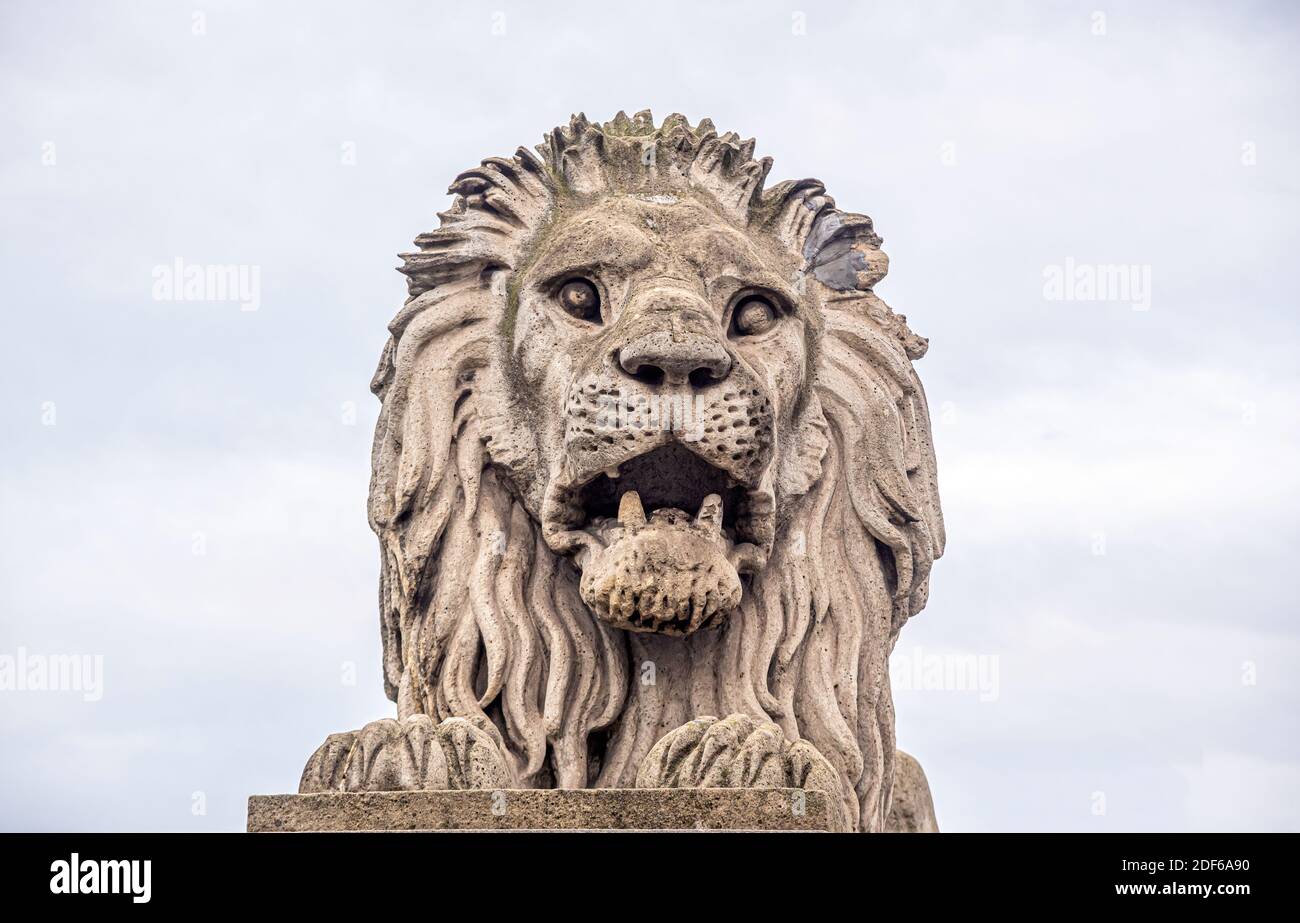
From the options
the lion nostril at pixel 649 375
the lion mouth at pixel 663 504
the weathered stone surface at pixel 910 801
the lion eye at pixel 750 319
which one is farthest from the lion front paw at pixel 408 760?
the weathered stone surface at pixel 910 801

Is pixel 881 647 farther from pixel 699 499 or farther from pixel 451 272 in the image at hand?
pixel 451 272

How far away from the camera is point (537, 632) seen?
862 centimetres

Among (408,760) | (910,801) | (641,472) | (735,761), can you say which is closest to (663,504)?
(641,472)

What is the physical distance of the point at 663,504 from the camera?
8.45 m

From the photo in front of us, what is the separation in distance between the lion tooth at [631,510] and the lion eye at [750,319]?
780 mm

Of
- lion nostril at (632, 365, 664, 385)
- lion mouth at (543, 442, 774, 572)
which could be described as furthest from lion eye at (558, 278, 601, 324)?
lion mouth at (543, 442, 774, 572)

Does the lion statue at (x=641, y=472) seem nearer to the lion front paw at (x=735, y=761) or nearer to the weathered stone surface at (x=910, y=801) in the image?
the lion front paw at (x=735, y=761)

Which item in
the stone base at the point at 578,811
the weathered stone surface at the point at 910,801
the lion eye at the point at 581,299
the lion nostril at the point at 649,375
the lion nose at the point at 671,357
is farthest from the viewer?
the weathered stone surface at the point at 910,801

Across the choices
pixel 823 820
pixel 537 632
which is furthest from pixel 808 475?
pixel 823 820

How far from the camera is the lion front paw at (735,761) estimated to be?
24.8ft

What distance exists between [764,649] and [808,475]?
2.21 ft

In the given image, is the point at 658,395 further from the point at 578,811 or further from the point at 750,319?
the point at 578,811

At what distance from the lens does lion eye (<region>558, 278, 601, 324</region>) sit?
870 centimetres

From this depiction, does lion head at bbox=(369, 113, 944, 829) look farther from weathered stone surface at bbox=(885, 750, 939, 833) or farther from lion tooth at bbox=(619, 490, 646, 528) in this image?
weathered stone surface at bbox=(885, 750, 939, 833)
